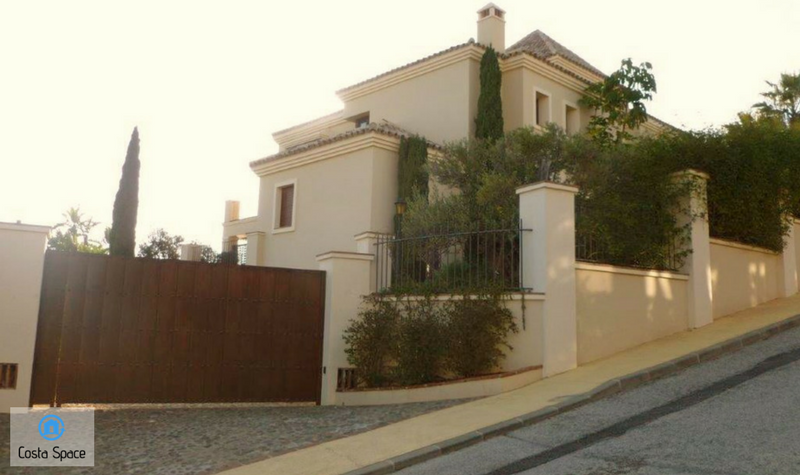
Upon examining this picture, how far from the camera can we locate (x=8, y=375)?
28.8 feet

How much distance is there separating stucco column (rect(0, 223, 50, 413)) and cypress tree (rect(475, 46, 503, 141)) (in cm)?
1188

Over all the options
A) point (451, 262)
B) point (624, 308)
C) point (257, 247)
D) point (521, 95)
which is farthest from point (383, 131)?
point (624, 308)

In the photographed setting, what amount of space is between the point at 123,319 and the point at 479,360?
510 centimetres

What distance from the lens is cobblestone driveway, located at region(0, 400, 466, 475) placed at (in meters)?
6.71

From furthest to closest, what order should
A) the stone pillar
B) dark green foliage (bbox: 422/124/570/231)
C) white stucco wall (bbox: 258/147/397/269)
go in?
the stone pillar
white stucco wall (bbox: 258/147/397/269)
dark green foliage (bbox: 422/124/570/231)

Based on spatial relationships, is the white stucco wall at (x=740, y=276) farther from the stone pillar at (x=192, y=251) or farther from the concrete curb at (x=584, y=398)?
the stone pillar at (x=192, y=251)

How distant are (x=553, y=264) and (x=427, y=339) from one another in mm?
2123

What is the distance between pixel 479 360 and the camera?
31.1ft

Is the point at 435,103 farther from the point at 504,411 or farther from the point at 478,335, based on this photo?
the point at 504,411

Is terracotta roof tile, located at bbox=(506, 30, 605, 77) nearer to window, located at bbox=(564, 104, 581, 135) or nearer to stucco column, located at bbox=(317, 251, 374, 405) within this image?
window, located at bbox=(564, 104, 581, 135)

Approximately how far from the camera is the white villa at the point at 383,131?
56.4ft

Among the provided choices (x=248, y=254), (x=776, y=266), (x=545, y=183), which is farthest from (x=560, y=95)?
(x=545, y=183)

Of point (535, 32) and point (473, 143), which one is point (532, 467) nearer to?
point (473, 143)

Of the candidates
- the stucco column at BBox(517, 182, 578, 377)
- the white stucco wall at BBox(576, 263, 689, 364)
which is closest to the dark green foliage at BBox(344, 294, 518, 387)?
the stucco column at BBox(517, 182, 578, 377)
